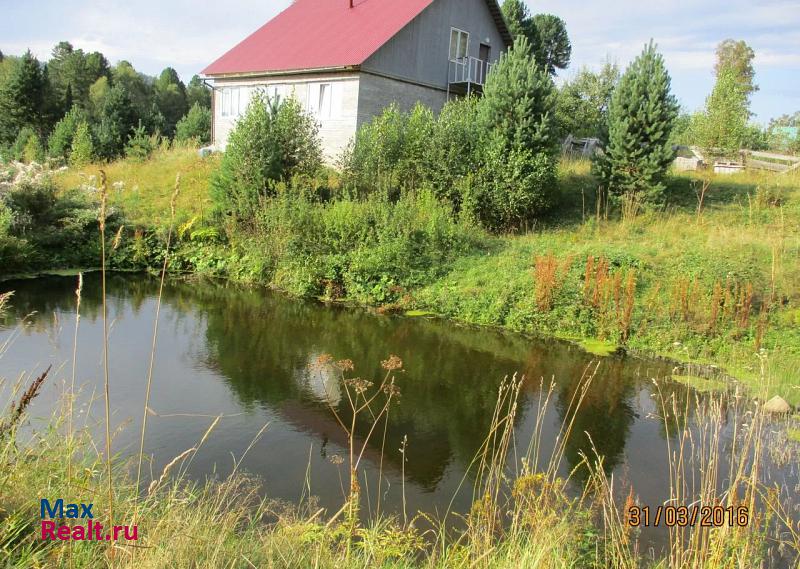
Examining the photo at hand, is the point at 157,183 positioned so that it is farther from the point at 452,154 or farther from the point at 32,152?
the point at 452,154

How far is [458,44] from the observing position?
79.8 feet

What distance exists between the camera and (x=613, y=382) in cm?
880

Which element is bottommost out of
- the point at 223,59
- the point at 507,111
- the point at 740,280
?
the point at 740,280

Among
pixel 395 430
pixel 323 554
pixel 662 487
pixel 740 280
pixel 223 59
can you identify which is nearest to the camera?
pixel 323 554

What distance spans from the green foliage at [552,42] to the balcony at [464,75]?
63.9ft

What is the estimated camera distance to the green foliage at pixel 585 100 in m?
25.9

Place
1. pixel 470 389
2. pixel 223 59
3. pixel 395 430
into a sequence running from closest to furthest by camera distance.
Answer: pixel 395 430 → pixel 470 389 → pixel 223 59

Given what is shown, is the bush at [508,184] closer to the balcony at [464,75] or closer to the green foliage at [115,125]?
the balcony at [464,75]

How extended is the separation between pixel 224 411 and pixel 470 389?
10.7 ft

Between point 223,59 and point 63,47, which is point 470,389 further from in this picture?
point 63,47

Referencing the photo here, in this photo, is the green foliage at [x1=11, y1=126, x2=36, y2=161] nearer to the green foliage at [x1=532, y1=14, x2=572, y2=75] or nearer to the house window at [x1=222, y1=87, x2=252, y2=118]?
the house window at [x1=222, y1=87, x2=252, y2=118]

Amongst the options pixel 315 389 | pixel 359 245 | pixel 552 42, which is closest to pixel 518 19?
pixel 552 42

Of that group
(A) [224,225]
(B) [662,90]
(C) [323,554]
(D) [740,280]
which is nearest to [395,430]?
(C) [323,554]

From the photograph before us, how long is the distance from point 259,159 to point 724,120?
1640cm
